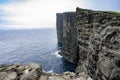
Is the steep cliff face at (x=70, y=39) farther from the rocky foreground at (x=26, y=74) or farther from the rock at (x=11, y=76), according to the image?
the rock at (x=11, y=76)

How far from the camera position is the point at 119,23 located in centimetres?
3325

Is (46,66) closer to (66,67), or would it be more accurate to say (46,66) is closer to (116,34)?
(66,67)

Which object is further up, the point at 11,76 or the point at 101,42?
the point at 101,42

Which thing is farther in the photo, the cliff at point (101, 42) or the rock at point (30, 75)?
the cliff at point (101, 42)

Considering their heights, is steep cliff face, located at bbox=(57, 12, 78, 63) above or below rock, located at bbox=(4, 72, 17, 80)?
below

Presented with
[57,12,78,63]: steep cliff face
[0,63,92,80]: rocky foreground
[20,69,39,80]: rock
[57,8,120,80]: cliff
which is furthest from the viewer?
[57,12,78,63]: steep cliff face

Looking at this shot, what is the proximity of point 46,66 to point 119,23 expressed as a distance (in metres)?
65.0

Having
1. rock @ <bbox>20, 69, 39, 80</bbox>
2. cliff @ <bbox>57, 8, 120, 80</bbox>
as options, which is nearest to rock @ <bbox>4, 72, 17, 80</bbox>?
rock @ <bbox>20, 69, 39, 80</bbox>

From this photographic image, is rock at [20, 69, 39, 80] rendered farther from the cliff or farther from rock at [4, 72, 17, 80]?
the cliff

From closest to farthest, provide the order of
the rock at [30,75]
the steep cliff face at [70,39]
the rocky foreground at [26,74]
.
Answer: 1. the rock at [30,75]
2. the rocky foreground at [26,74]
3. the steep cliff face at [70,39]

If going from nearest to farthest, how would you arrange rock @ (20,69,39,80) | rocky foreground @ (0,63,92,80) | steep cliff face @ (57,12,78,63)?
rock @ (20,69,39,80) < rocky foreground @ (0,63,92,80) < steep cliff face @ (57,12,78,63)

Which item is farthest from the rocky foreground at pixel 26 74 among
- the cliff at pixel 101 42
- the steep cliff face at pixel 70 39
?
the steep cliff face at pixel 70 39

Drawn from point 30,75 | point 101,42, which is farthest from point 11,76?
point 101,42

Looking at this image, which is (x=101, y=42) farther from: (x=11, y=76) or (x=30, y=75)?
(x=11, y=76)
